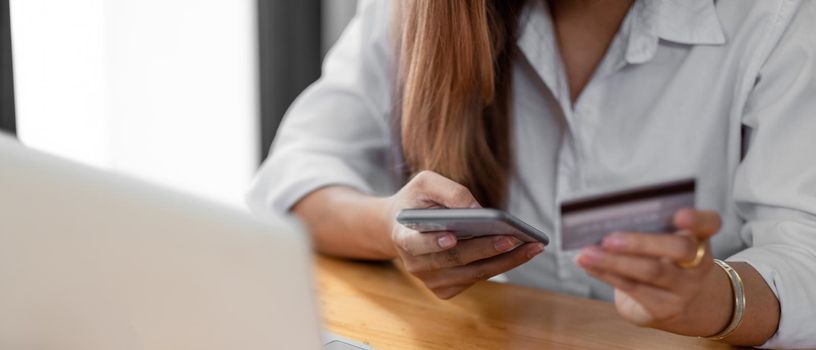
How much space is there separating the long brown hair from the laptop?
64cm

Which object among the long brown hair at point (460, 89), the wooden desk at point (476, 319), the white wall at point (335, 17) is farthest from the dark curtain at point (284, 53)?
the wooden desk at point (476, 319)

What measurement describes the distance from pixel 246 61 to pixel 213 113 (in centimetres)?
16

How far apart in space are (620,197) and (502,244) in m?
0.25

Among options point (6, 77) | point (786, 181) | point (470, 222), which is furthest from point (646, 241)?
point (6, 77)

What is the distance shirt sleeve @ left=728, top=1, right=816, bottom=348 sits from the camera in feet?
3.03

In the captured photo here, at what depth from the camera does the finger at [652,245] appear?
67cm

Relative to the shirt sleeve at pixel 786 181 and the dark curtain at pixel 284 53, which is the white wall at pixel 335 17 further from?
the shirt sleeve at pixel 786 181

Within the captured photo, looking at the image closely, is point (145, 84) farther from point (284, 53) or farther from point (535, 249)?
point (535, 249)

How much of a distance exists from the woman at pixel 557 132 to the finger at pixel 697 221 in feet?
0.71

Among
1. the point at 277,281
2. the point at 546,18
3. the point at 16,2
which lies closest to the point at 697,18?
the point at 546,18

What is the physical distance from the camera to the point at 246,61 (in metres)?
2.39

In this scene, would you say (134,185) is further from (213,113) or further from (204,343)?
(213,113)

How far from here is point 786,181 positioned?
1006mm

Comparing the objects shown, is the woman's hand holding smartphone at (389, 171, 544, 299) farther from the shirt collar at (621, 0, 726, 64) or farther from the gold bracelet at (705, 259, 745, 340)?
the shirt collar at (621, 0, 726, 64)
